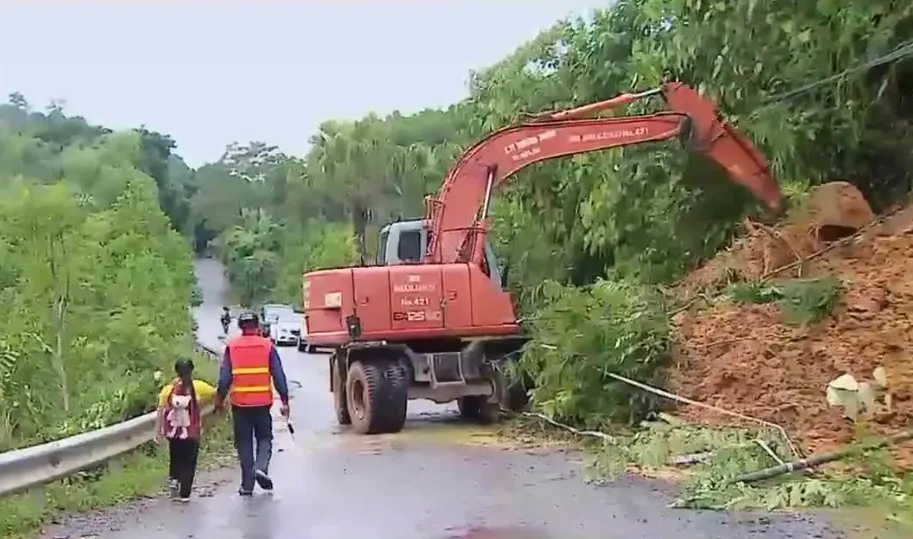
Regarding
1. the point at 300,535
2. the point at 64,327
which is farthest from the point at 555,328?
the point at 64,327

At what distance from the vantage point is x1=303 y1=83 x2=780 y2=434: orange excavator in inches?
715

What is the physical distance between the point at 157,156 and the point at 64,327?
92876mm

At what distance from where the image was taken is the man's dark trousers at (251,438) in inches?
471

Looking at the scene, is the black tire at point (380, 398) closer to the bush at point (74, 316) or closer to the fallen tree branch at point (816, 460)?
the bush at point (74, 316)

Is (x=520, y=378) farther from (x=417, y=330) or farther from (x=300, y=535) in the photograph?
(x=300, y=535)

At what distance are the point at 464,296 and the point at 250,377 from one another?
22.7 feet

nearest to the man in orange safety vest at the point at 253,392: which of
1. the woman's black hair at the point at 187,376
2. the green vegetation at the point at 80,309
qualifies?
the woman's black hair at the point at 187,376

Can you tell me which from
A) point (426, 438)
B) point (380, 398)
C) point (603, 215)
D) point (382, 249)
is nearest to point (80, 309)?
point (382, 249)

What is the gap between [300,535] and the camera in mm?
9461

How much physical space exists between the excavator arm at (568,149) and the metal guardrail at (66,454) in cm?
660

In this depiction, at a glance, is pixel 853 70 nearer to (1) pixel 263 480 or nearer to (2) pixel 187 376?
(1) pixel 263 480

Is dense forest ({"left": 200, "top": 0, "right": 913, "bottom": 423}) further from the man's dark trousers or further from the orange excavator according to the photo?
the man's dark trousers

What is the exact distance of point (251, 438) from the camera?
12.1 metres

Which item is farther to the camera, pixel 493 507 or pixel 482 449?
pixel 482 449
